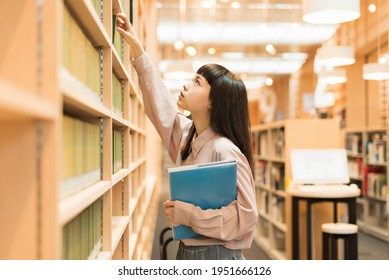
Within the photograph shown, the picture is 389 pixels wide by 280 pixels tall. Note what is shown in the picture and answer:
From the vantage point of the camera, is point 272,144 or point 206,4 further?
point 206,4

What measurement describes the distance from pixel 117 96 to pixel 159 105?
9.8 inches

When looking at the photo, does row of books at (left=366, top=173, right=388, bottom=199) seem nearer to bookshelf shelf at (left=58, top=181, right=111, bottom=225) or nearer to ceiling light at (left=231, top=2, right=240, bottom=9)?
ceiling light at (left=231, top=2, right=240, bottom=9)

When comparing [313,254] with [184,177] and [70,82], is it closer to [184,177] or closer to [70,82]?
[184,177]

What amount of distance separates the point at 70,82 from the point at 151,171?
6.40m

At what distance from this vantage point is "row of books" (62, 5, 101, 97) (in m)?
1.15

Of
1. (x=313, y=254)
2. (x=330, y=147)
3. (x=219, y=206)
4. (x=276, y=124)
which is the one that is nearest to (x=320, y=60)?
(x=276, y=124)

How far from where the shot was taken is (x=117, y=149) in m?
2.23

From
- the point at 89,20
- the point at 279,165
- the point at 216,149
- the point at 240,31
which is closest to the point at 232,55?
the point at 240,31

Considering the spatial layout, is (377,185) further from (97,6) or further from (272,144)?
(97,6)

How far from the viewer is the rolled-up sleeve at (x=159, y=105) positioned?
2.09 m

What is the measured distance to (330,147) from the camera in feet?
16.0

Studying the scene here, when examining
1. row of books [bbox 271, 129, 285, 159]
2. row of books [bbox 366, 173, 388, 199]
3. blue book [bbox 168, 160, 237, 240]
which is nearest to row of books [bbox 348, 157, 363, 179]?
row of books [bbox 366, 173, 388, 199]

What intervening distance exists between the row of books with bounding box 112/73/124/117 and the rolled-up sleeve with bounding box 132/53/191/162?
12 centimetres

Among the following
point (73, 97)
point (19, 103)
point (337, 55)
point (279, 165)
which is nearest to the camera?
point (19, 103)
